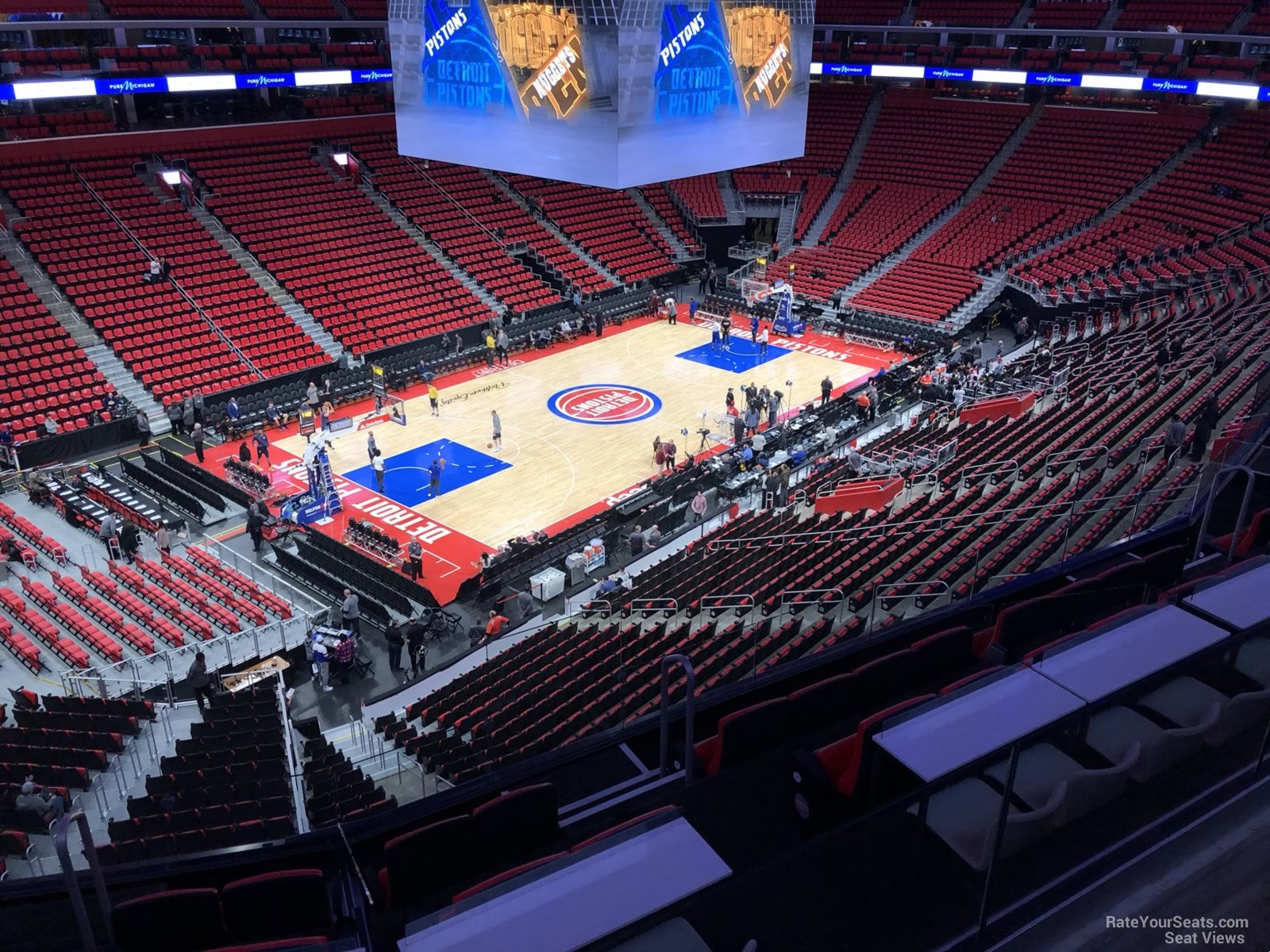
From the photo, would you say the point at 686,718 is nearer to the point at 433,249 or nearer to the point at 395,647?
the point at 395,647

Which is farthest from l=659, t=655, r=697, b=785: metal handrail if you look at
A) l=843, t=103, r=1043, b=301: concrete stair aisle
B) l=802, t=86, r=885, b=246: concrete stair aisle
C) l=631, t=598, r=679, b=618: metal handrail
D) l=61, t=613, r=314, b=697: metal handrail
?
l=802, t=86, r=885, b=246: concrete stair aisle

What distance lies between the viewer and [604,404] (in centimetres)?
2831

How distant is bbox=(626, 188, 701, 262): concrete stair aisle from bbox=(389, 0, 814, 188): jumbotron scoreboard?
75.0ft

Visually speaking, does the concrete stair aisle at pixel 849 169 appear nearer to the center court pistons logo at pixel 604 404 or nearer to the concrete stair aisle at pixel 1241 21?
the concrete stair aisle at pixel 1241 21

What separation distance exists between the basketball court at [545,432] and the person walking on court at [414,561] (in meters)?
0.41

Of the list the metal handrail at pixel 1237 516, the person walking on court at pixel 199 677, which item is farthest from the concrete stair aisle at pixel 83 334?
the metal handrail at pixel 1237 516

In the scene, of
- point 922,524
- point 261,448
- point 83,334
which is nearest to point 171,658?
point 261,448

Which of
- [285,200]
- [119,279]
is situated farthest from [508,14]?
[285,200]

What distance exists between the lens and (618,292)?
3791 cm

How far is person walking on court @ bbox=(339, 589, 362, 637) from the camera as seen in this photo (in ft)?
55.5

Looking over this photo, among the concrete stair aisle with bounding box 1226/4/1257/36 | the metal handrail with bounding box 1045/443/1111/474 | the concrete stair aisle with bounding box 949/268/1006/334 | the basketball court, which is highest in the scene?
the concrete stair aisle with bounding box 1226/4/1257/36

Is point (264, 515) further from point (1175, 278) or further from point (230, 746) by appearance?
point (1175, 278)

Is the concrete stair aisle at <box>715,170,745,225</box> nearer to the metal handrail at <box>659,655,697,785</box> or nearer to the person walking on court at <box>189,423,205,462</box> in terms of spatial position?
the person walking on court at <box>189,423,205,462</box>

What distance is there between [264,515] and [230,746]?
955cm
